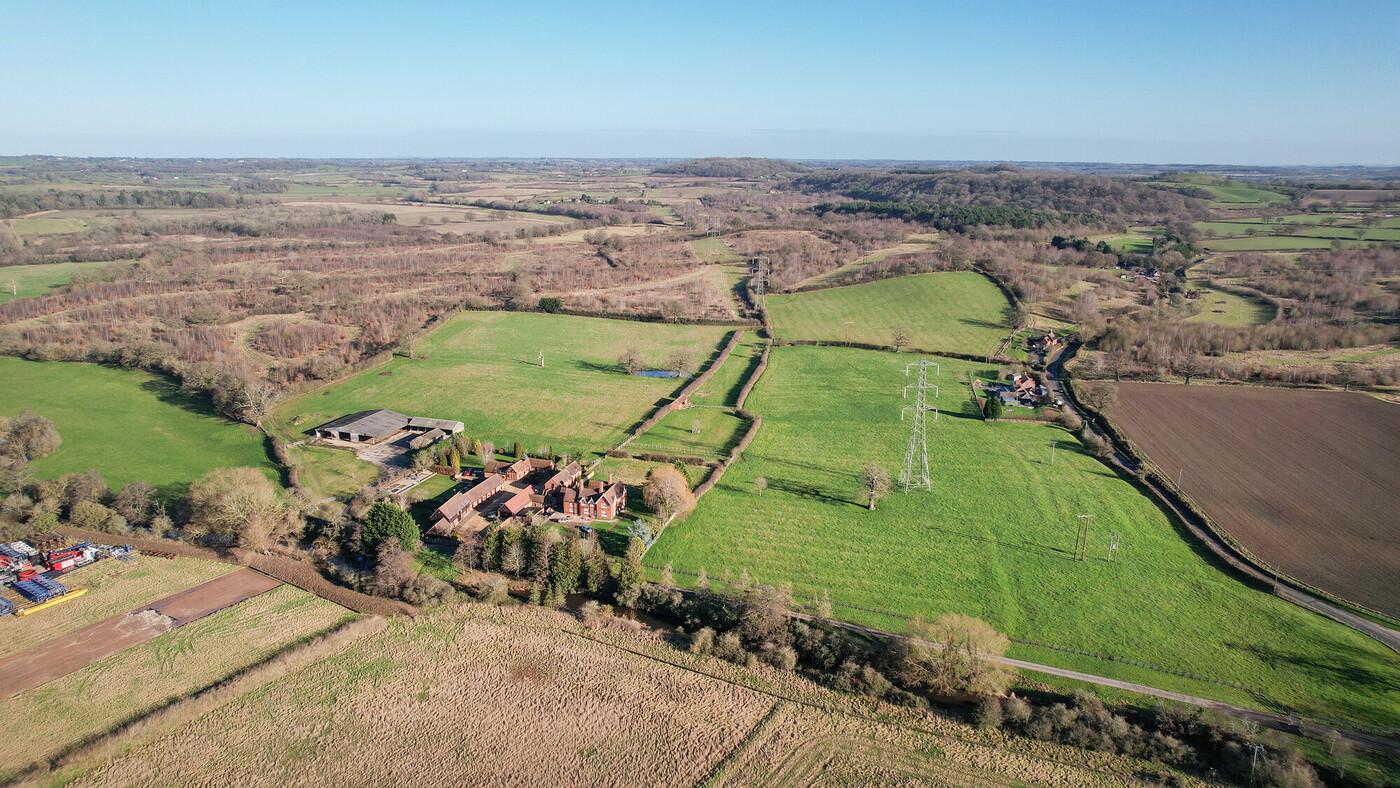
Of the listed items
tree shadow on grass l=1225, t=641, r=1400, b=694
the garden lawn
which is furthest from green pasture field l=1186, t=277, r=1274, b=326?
tree shadow on grass l=1225, t=641, r=1400, b=694

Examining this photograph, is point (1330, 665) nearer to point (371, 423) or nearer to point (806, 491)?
point (806, 491)

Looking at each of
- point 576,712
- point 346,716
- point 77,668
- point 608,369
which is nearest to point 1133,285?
point 608,369

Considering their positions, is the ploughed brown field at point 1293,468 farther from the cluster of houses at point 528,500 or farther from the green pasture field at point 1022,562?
the cluster of houses at point 528,500

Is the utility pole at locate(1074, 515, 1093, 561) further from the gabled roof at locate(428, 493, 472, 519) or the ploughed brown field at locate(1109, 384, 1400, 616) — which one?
the gabled roof at locate(428, 493, 472, 519)

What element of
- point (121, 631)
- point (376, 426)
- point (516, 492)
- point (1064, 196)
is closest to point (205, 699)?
point (121, 631)

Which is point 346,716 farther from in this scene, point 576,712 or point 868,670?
point 868,670
